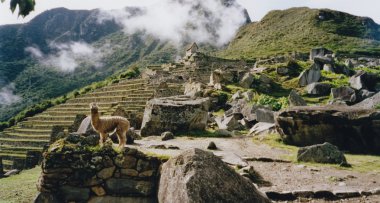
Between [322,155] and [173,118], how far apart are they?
25.0ft

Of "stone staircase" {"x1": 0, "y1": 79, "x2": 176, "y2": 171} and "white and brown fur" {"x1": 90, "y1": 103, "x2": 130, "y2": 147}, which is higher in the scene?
"white and brown fur" {"x1": 90, "y1": 103, "x2": 130, "y2": 147}

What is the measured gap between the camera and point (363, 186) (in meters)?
8.99

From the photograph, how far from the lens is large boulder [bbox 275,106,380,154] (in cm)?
1316

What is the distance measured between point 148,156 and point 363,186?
15.1 ft

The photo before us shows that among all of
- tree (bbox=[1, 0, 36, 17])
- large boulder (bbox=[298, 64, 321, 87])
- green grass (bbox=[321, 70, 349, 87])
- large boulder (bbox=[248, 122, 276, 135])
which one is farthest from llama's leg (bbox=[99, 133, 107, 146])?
large boulder (bbox=[298, 64, 321, 87])

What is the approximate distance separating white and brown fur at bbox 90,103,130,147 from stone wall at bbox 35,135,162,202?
2.96 ft

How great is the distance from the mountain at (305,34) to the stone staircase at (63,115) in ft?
156

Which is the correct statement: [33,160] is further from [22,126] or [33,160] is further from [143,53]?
[143,53]

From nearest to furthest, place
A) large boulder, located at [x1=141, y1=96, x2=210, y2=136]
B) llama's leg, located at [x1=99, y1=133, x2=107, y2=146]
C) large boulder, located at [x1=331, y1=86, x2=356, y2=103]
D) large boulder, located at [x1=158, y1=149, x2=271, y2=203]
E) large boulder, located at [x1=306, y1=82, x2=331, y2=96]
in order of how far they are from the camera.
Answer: large boulder, located at [x1=158, y1=149, x2=271, y2=203] < llama's leg, located at [x1=99, y1=133, x2=107, y2=146] < large boulder, located at [x1=141, y1=96, x2=210, y2=136] < large boulder, located at [x1=331, y1=86, x2=356, y2=103] < large boulder, located at [x1=306, y1=82, x2=331, y2=96]

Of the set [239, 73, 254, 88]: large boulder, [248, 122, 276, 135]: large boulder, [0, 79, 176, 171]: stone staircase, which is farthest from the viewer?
[0, 79, 176, 171]: stone staircase

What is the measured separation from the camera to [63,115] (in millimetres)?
55719

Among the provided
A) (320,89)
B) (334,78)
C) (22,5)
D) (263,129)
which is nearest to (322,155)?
(263,129)

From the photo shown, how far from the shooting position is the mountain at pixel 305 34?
336 ft

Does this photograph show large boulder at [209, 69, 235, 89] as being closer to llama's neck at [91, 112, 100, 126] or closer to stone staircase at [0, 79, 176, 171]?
stone staircase at [0, 79, 176, 171]
